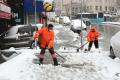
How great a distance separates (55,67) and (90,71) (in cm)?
131

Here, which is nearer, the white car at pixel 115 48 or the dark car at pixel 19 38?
the white car at pixel 115 48

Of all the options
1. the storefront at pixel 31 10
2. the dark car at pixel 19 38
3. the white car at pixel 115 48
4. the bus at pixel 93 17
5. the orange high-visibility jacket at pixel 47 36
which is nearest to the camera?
the orange high-visibility jacket at pixel 47 36

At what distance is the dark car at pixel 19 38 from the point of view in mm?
24859

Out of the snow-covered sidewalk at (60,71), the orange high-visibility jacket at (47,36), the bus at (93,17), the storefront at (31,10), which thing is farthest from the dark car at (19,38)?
the bus at (93,17)

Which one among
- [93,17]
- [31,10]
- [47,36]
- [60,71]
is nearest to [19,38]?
[47,36]

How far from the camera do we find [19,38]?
24812 millimetres

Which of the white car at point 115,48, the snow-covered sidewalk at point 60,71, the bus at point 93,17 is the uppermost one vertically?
the white car at point 115,48

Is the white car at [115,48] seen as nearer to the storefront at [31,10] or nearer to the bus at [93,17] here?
the storefront at [31,10]

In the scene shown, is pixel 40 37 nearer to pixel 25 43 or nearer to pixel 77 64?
pixel 77 64

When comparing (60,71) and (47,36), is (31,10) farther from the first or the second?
(60,71)

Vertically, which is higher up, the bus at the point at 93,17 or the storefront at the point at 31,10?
the storefront at the point at 31,10

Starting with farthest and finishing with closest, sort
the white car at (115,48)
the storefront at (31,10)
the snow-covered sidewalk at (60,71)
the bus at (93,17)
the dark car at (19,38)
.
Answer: the bus at (93,17)
the storefront at (31,10)
the dark car at (19,38)
the white car at (115,48)
the snow-covered sidewalk at (60,71)

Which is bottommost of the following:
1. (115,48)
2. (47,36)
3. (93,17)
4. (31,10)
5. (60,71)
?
(93,17)

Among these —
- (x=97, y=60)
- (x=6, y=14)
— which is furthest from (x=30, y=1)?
(x=97, y=60)
